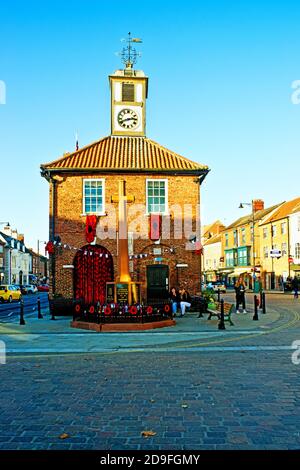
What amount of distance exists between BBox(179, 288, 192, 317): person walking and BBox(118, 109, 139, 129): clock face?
11.1 m

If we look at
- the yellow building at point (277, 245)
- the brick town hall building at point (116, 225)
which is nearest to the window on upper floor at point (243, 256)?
the yellow building at point (277, 245)

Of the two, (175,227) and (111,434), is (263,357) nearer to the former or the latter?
(111,434)

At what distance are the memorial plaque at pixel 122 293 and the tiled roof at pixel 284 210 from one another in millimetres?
39001

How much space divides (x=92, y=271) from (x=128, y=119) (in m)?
9.98

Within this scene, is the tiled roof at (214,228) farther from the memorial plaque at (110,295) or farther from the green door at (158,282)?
the memorial plaque at (110,295)

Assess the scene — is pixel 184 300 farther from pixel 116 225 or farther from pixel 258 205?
pixel 258 205

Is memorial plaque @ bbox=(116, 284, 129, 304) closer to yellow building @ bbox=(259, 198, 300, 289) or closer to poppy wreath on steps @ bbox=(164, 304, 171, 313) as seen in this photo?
poppy wreath on steps @ bbox=(164, 304, 171, 313)

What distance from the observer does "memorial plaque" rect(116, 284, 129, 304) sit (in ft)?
56.6

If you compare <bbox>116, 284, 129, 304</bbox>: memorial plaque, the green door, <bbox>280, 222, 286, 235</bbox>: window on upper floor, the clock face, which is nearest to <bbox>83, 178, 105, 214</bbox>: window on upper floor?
the green door

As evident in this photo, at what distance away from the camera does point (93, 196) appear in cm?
2391

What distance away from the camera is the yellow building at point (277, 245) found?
53594 millimetres

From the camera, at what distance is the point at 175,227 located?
2383 centimetres
